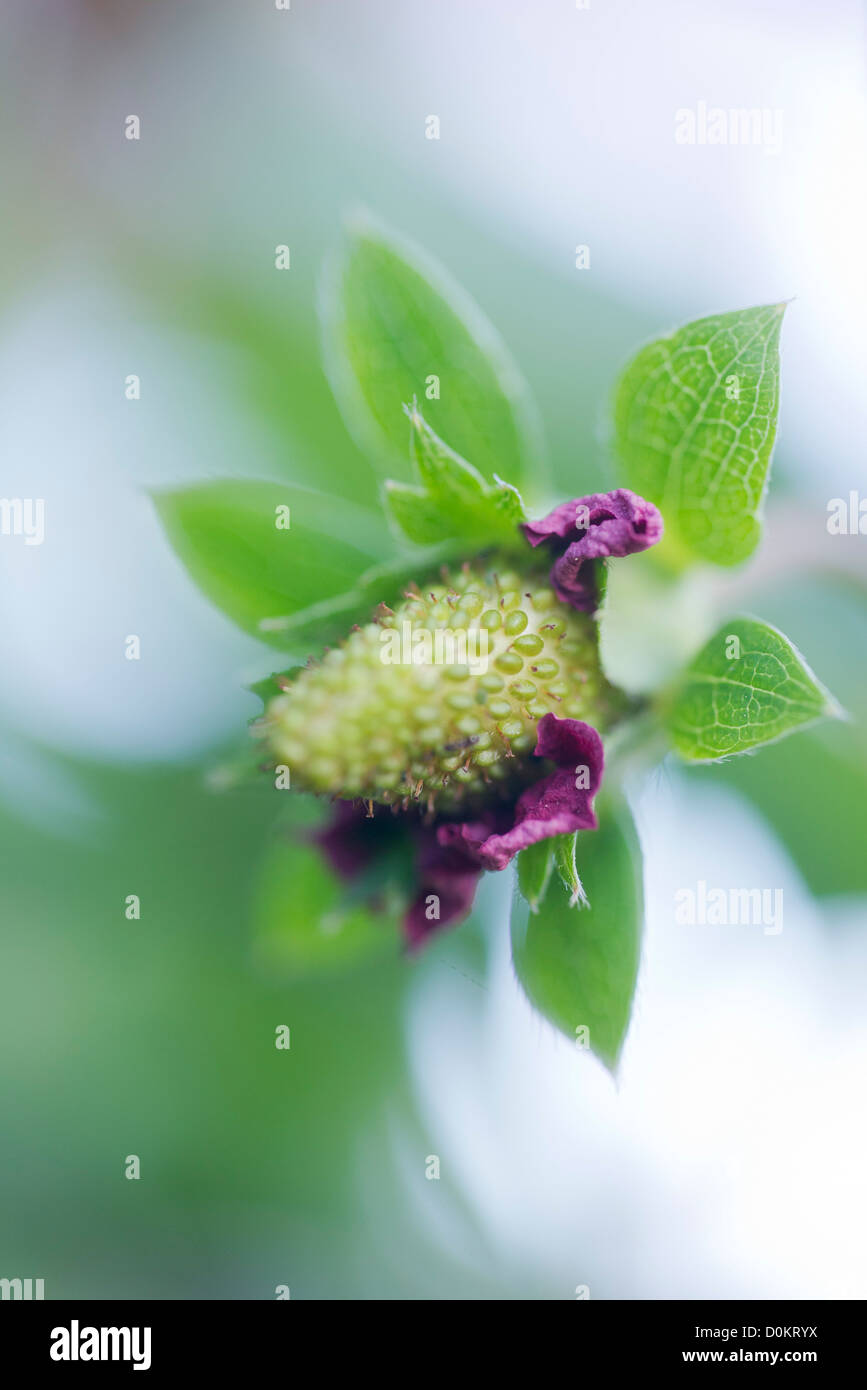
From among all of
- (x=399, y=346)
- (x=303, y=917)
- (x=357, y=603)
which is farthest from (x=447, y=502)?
(x=303, y=917)

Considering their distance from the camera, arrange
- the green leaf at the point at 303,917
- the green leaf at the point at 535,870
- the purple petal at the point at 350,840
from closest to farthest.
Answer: the green leaf at the point at 535,870, the purple petal at the point at 350,840, the green leaf at the point at 303,917

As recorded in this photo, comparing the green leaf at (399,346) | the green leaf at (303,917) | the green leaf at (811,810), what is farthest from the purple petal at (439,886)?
the green leaf at (811,810)

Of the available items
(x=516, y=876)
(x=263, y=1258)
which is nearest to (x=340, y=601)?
(x=516, y=876)

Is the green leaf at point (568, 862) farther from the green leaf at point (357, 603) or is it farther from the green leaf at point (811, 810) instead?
the green leaf at point (811, 810)

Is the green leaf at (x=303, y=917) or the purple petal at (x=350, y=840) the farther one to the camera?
the green leaf at (x=303, y=917)

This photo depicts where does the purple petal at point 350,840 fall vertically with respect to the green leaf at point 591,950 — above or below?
above

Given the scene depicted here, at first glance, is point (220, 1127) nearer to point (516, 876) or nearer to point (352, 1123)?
point (352, 1123)

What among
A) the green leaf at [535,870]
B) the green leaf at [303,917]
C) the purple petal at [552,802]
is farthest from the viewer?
the green leaf at [303,917]

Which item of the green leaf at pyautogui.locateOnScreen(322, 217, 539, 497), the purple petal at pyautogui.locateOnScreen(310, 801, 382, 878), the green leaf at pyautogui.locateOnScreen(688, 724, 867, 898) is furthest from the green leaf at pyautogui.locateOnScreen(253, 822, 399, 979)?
the green leaf at pyautogui.locateOnScreen(688, 724, 867, 898)
